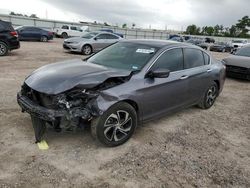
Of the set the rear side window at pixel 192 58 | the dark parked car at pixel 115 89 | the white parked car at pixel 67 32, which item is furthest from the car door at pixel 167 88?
the white parked car at pixel 67 32

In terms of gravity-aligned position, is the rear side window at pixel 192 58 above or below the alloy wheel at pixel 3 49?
above

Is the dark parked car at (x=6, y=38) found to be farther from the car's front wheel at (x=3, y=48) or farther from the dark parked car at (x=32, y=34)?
the dark parked car at (x=32, y=34)

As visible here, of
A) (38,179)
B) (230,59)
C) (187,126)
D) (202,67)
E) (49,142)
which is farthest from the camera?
(230,59)

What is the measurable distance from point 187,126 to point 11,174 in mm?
3231

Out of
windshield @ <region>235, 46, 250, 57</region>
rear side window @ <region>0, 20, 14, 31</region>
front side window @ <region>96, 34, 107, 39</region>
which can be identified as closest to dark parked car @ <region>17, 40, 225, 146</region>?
windshield @ <region>235, 46, 250, 57</region>

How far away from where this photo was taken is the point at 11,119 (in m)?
4.64

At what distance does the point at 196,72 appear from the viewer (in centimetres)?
535

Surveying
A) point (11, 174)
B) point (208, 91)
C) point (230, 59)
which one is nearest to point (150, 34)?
point (230, 59)

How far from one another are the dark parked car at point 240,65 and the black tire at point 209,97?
430 cm

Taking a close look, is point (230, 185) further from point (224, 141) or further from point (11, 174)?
point (11, 174)

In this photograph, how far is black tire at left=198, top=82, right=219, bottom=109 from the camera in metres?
5.94

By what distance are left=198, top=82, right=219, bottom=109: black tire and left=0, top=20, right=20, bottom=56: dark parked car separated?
31.7 feet

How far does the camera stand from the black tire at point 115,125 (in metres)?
3.68

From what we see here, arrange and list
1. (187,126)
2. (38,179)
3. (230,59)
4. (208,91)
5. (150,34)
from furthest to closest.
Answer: (150,34) < (230,59) < (208,91) < (187,126) < (38,179)
